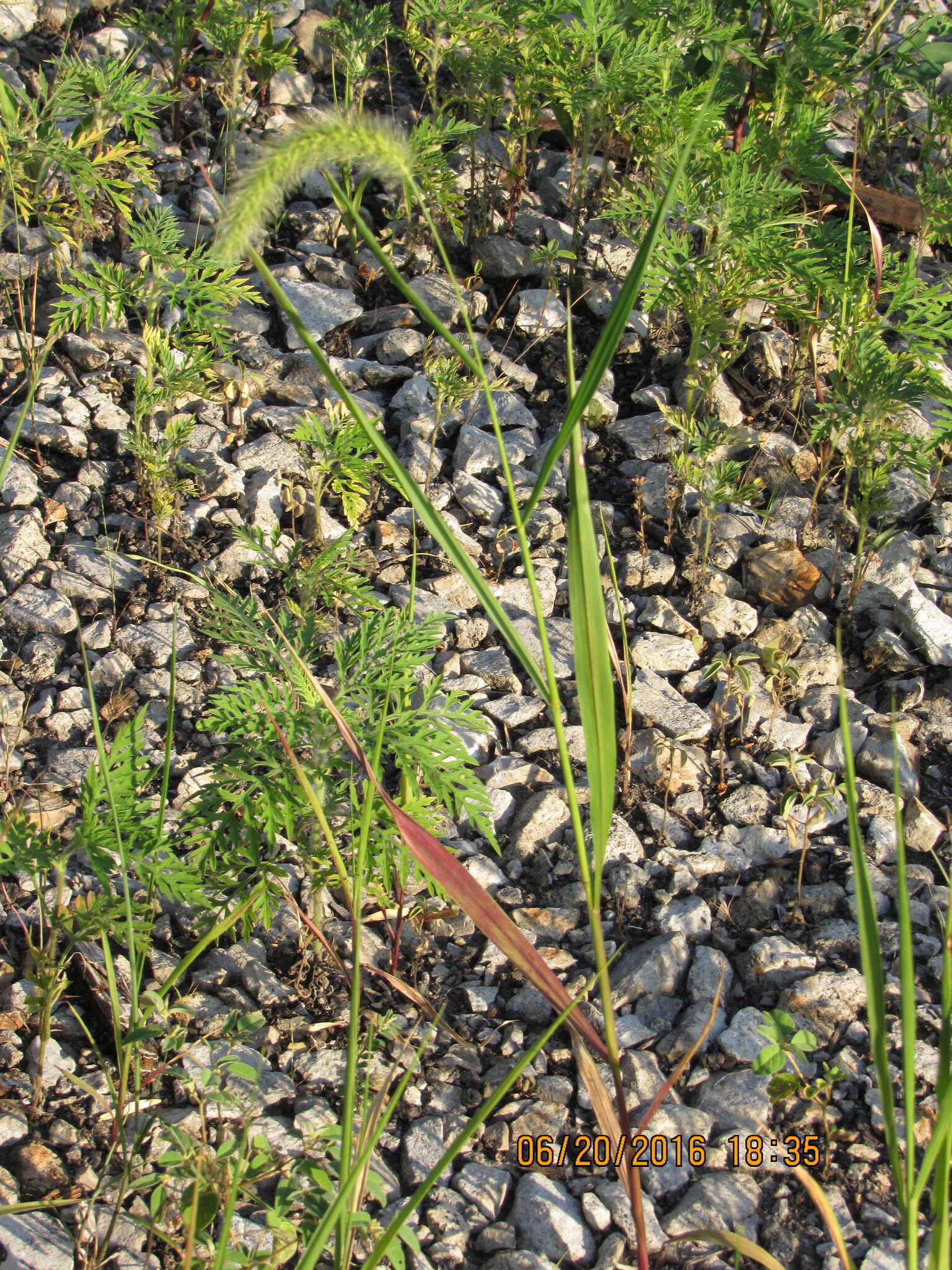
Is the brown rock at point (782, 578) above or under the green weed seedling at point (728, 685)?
above

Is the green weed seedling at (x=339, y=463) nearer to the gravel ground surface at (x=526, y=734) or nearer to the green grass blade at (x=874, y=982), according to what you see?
the gravel ground surface at (x=526, y=734)

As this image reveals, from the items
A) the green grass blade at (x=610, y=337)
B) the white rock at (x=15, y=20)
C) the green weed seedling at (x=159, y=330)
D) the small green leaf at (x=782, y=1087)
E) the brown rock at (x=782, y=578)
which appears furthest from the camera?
the white rock at (x=15, y=20)

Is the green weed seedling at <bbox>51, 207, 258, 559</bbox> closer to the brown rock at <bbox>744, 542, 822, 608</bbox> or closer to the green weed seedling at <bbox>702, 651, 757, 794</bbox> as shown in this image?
the green weed seedling at <bbox>702, 651, 757, 794</bbox>

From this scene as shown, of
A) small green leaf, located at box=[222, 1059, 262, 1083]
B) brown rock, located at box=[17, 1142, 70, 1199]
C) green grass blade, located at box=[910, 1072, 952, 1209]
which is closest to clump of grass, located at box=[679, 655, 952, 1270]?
green grass blade, located at box=[910, 1072, 952, 1209]

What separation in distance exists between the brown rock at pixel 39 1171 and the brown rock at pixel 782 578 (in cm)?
187

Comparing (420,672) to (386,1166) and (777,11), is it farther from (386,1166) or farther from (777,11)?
(777,11)

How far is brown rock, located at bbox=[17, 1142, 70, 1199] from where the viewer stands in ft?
4.80

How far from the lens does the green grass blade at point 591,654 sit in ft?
3.88

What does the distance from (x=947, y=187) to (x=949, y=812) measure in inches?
69.1

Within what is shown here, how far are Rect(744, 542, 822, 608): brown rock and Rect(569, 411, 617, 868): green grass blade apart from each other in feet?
4.80

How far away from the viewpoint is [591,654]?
3.97ft

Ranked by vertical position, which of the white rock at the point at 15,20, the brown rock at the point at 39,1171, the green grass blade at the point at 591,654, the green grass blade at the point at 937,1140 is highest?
the white rock at the point at 15,20

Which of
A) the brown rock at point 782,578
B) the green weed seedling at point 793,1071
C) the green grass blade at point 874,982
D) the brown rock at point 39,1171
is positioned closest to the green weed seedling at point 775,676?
the brown rock at point 782,578
